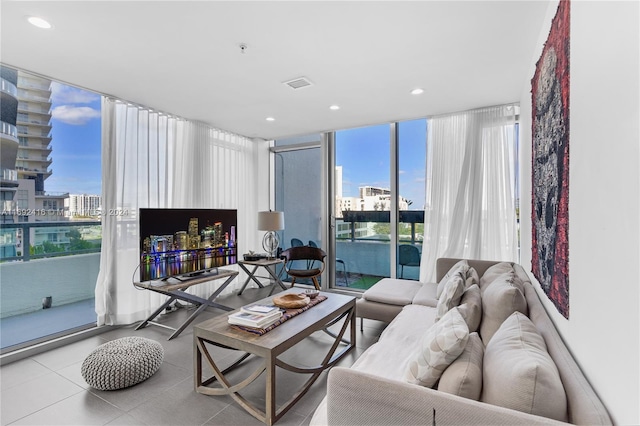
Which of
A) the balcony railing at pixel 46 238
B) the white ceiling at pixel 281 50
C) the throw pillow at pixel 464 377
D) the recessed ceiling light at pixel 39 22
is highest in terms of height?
the white ceiling at pixel 281 50

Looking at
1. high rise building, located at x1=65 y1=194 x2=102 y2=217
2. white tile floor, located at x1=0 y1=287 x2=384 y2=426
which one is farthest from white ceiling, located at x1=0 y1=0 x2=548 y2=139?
white tile floor, located at x1=0 y1=287 x2=384 y2=426

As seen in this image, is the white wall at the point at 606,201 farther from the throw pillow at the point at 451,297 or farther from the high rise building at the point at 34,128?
the high rise building at the point at 34,128

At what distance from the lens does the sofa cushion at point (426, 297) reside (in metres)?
3.02

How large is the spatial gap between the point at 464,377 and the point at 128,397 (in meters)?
2.27

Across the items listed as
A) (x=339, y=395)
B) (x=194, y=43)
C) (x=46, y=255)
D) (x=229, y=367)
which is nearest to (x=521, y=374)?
(x=339, y=395)

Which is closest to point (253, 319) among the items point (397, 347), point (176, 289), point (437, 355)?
point (397, 347)

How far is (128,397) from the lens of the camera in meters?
2.25

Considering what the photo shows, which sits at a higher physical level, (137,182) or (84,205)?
(137,182)

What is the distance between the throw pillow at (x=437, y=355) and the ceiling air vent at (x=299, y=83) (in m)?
2.53

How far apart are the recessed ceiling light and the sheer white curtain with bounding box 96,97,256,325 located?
1.37m

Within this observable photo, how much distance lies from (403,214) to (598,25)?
3.70 m

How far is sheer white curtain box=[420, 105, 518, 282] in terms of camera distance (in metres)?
3.81

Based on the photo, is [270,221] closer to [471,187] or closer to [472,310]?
[471,187]

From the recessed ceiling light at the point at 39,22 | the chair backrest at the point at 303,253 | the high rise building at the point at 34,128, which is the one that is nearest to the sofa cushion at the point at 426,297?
the chair backrest at the point at 303,253
